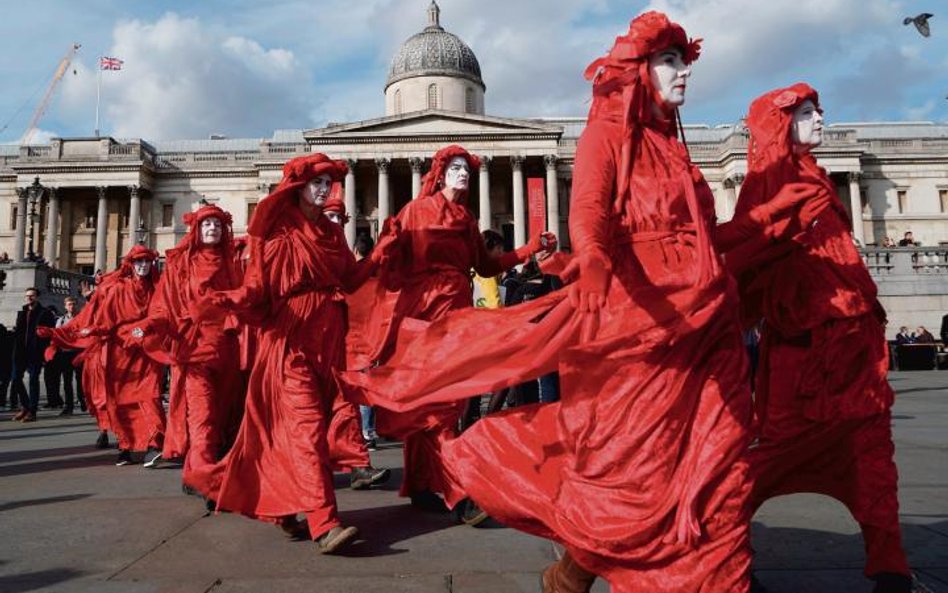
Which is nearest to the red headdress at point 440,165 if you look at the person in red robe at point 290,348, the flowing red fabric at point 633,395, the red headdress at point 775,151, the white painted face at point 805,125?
the person in red robe at point 290,348

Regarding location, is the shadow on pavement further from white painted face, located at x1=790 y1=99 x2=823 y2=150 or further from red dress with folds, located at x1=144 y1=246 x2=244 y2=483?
white painted face, located at x1=790 y1=99 x2=823 y2=150

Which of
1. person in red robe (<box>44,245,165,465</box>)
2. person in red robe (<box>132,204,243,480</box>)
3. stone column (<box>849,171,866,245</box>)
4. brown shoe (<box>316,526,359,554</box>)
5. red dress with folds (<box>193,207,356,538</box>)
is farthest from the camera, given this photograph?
stone column (<box>849,171,866,245</box>)

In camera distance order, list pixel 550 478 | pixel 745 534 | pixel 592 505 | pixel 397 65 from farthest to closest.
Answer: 1. pixel 397 65
2. pixel 550 478
3. pixel 592 505
4. pixel 745 534

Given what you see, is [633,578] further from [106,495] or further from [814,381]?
[106,495]

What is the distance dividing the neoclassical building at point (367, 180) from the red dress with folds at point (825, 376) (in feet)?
135

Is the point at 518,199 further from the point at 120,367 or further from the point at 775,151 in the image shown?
the point at 775,151

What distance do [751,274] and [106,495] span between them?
175 inches

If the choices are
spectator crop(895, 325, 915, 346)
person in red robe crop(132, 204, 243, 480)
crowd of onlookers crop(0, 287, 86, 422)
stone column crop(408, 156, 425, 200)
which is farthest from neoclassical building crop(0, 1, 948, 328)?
person in red robe crop(132, 204, 243, 480)

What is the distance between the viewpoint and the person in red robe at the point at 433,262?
4.21m

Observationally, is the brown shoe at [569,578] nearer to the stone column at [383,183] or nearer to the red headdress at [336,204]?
the red headdress at [336,204]

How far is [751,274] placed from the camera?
287 cm

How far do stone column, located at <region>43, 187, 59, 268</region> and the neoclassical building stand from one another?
0.07 meters

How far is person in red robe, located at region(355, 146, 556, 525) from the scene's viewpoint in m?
4.21

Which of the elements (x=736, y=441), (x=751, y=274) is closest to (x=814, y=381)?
(x=751, y=274)
